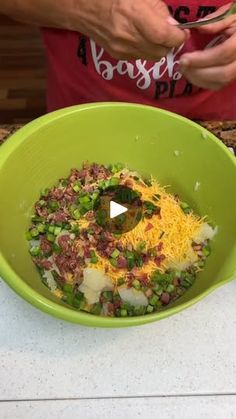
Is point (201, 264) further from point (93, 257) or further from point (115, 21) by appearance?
point (115, 21)

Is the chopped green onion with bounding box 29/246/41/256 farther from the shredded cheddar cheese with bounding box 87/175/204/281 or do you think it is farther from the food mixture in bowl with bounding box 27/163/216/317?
the shredded cheddar cheese with bounding box 87/175/204/281

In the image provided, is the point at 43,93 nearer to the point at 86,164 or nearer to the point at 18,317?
the point at 86,164

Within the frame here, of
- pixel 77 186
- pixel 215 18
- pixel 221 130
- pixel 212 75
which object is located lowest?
pixel 77 186

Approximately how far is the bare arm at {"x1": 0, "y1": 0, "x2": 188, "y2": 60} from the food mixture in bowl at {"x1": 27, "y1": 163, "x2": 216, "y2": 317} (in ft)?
0.80

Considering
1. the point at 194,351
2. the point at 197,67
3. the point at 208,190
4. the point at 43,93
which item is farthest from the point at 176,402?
the point at 43,93

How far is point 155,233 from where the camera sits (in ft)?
2.84

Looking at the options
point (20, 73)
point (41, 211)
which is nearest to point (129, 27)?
point (41, 211)

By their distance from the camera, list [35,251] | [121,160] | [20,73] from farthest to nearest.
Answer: [20,73] → [121,160] → [35,251]

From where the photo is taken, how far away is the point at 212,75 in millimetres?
919

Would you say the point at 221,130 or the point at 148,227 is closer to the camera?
the point at 148,227

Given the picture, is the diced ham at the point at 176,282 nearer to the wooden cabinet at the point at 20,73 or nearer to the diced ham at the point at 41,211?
the diced ham at the point at 41,211

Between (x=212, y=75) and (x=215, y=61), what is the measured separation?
0.11ft

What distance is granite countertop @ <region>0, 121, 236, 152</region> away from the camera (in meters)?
1.03

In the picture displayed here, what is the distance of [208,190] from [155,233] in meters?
0.14
